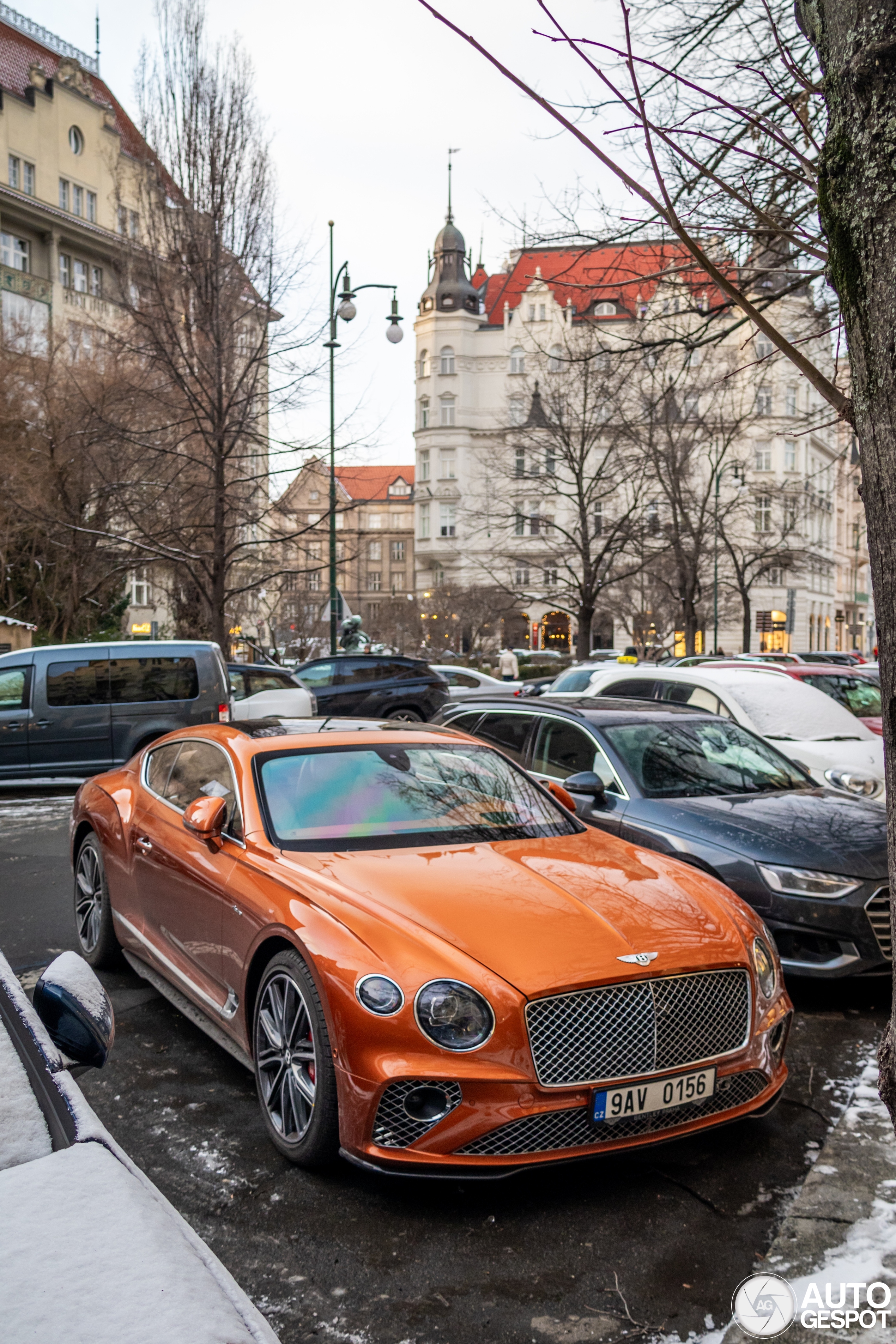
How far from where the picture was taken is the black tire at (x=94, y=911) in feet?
20.4

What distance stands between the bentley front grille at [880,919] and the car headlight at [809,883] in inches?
4.5

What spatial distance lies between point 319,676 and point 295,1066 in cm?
1803

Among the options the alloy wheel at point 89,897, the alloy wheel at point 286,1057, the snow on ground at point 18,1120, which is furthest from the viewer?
the alloy wheel at point 89,897

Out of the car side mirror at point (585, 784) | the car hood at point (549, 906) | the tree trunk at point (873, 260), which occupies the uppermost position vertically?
the tree trunk at point (873, 260)

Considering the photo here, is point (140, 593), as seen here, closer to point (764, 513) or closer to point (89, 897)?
point (764, 513)

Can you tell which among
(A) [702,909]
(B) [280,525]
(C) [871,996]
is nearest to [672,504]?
(B) [280,525]

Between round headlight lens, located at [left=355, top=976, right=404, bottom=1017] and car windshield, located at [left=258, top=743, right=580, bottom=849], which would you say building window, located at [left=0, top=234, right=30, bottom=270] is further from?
round headlight lens, located at [left=355, top=976, right=404, bottom=1017]

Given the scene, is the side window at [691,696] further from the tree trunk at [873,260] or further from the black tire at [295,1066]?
the tree trunk at [873,260]

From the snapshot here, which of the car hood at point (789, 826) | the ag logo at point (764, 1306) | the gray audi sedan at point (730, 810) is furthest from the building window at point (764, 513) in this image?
the ag logo at point (764, 1306)

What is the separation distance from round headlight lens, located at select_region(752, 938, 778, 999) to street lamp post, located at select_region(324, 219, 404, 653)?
17350 millimetres

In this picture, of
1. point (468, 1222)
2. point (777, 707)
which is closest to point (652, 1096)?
point (468, 1222)

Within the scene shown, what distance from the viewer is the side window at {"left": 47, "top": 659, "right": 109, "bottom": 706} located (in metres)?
13.9

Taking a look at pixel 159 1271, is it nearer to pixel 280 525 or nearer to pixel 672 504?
pixel 280 525

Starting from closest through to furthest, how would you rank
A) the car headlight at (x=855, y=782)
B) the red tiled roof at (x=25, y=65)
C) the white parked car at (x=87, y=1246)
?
the white parked car at (x=87, y=1246) → the car headlight at (x=855, y=782) → the red tiled roof at (x=25, y=65)
